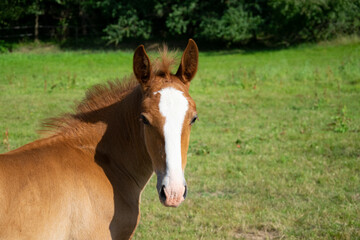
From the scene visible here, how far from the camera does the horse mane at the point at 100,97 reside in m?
3.20

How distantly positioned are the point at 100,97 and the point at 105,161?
581mm

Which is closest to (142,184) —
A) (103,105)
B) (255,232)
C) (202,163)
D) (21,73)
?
(103,105)

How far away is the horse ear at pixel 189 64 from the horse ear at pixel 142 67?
0.84 ft

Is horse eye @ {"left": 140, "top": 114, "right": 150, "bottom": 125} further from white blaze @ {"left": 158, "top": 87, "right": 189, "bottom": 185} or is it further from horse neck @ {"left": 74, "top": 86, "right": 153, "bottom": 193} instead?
horse neck @ {"left": 74, "top": 86, "right": 153, "bottom": 193}

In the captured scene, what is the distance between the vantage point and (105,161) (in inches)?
123

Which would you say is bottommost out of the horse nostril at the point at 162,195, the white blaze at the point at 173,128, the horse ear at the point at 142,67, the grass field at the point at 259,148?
the grass field at the point at 259,148

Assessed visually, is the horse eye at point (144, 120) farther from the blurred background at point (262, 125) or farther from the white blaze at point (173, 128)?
the blurred background at point (262, 125)

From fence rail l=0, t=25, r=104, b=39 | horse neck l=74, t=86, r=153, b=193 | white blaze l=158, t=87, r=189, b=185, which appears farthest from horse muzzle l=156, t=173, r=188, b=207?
fence rail l=0, t=25, r=104, b=39

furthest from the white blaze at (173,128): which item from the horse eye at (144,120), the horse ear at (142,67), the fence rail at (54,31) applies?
the fence rail at (54,31)

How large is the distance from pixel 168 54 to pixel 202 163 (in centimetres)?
344

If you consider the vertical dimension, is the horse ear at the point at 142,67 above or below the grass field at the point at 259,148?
above

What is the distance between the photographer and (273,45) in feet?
89.8

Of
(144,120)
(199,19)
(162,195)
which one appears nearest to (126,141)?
(144,120)

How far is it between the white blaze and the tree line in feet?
75.6
